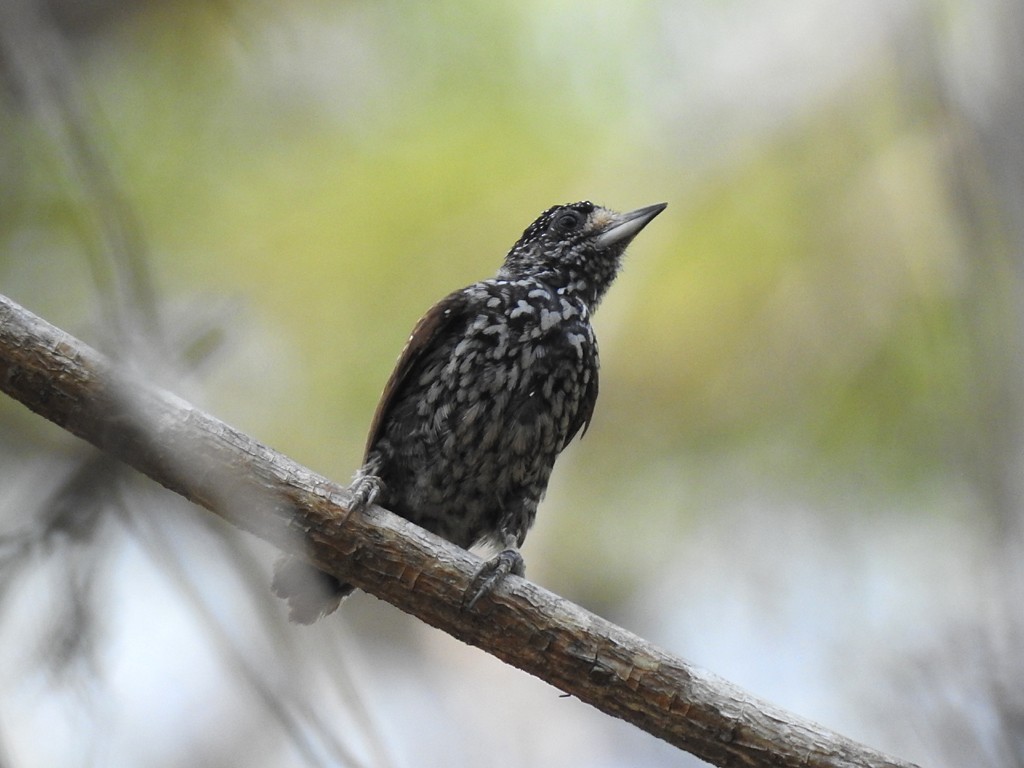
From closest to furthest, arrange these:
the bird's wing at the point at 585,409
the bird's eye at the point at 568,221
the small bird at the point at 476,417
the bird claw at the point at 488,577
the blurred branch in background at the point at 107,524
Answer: the blurred branch in background at the point at 107,524
the bird claw at the point at 488,577
the small bird at the point at 476,417
the bird's wing at the point at 585,409
the bird's eye at the point at 568,221

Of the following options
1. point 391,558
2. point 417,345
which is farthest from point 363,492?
point 417,345

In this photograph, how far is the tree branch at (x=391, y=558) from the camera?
9.11 feet

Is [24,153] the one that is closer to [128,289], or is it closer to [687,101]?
[128,289]

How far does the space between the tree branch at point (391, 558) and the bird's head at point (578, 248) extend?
145 centimetres

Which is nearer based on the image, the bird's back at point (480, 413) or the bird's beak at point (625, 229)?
the bird's back at point (480, 413)

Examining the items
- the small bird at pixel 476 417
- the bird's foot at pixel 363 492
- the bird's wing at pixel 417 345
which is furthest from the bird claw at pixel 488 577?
the bird's wing at pixel 417 345

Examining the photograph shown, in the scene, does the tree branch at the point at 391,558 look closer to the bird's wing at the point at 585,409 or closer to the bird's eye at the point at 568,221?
the bird's wing at the point at 585,409

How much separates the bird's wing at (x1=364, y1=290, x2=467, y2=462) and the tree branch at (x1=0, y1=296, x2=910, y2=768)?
768mm

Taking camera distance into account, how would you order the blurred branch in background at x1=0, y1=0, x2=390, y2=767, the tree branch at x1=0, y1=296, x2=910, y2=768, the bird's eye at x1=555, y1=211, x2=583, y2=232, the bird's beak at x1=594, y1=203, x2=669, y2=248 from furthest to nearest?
the bird's eye at x1=555, y1=211, x2=583, y2=232
the bird's beak at x1=594, y1=203, x2=669, y2=248
the tree branch at x1=0, y1=296, x2=910, y2=768
the blurred branch in background at x1=0, y1=0, x2=390, y2=767

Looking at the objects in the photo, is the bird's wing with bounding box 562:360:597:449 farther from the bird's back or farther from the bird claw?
the bird claw

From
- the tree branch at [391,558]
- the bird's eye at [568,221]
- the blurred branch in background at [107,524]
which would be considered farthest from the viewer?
the bird's eye at [568,221]

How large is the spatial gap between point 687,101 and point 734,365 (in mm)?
1460

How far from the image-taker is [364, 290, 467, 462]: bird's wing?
12.5 feet

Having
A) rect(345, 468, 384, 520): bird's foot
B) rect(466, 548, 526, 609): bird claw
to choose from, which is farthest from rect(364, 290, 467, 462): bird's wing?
rect(466, 548, 526, 609): bird claw
